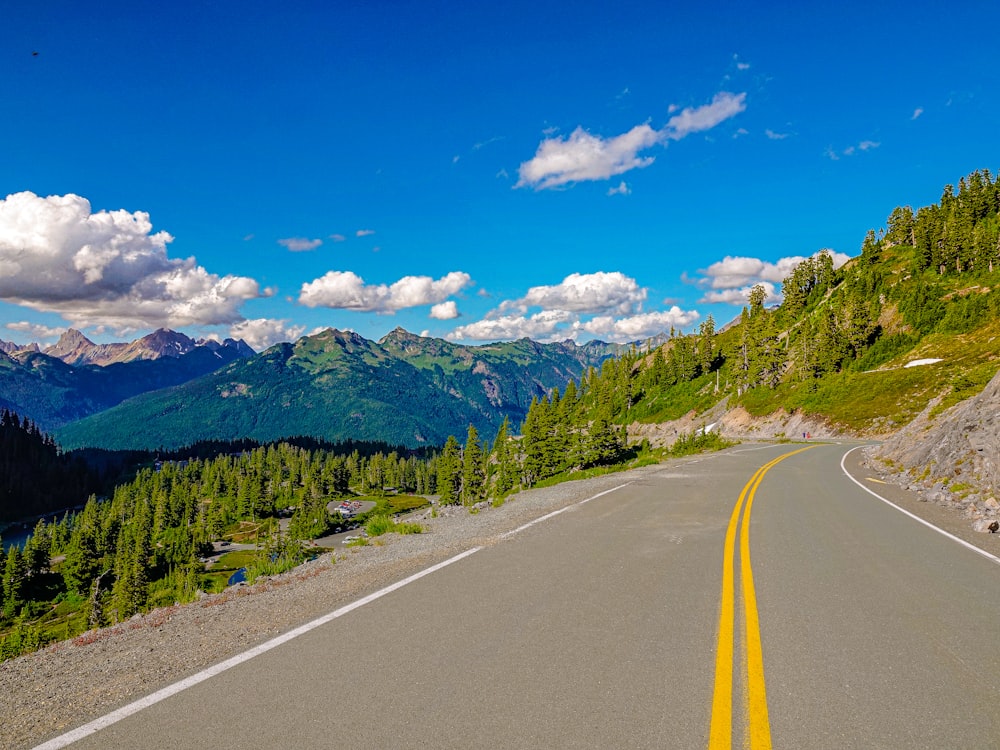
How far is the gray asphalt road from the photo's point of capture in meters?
4.06

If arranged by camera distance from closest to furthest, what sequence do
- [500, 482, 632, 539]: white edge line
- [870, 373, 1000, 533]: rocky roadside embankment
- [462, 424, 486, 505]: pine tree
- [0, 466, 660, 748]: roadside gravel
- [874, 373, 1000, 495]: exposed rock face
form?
[0, 466, 660, 748]: roadside gravel < [500, 482, 632, 539]: white edge line < [870, 373, 1000, 533]: rocky roadside embankment < [874, 373, 1000, 495]: exposed rock face < [462, 424, 486, 505]: pine tree

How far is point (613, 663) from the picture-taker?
5.20 m

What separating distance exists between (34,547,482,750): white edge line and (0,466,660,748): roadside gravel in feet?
0.39

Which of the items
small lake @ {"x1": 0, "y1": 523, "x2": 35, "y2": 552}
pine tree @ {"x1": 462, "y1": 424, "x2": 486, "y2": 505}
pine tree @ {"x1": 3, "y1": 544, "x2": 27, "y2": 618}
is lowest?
small lake @ {"x1": 0, "y1": 523, "x2": 35, "y2": 552}

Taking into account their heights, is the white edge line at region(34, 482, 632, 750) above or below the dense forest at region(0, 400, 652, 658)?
above

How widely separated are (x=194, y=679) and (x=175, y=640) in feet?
5.28

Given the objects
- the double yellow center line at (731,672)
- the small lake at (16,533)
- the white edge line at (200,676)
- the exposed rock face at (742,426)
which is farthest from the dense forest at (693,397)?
the small lake at (16,533)

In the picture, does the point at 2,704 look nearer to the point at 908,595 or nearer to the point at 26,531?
the point at 908,595

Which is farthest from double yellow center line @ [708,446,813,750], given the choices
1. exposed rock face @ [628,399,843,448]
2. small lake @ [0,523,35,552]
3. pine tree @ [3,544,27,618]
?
small lake @ [0,523,35,552]

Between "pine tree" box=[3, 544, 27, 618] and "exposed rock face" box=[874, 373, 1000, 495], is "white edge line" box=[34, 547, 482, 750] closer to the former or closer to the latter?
"exposed rock face" box=[874, 373, 1000, 495]

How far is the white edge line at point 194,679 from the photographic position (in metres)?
4.02

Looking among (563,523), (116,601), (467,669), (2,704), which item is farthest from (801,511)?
(116,601)

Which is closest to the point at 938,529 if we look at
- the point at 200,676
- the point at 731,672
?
the point at 731,672

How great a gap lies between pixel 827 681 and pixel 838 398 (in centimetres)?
7680
